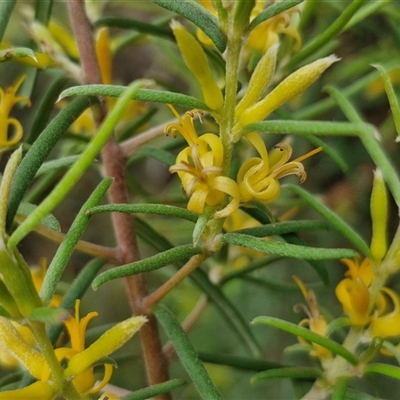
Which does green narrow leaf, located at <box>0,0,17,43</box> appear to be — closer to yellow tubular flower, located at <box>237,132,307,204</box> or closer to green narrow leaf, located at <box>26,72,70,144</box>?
green narrow leaf, located at <box>26,72,70,144</box>

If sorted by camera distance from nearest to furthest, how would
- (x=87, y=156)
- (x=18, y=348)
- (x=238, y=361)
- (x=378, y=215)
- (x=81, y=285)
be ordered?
(x=87, y=156) < (x=18, y=348) < (x=378, y=215) < (x=81, y=285) < (x=238, y=361)

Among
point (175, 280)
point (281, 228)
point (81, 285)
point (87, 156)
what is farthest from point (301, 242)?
point (87, 156)

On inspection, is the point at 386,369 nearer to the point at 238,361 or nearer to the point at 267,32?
the point at 238,361

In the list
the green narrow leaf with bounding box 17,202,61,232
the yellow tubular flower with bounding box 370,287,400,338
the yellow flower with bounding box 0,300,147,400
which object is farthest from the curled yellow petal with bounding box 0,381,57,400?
the yellow tubular flower with bounding box 370,287,400,338

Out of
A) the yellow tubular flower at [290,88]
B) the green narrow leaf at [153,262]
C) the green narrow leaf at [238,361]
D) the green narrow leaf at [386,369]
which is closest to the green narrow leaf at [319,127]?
the yellow tubular flower at [290,88]

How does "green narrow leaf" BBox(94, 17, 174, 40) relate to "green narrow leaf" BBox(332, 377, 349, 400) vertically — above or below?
above

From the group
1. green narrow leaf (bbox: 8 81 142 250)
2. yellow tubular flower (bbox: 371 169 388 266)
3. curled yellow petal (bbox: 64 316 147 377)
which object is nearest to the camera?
green narrow leaf (bbox: 8 81 142 250)

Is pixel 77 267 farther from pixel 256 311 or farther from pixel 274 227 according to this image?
pixel 274 227
